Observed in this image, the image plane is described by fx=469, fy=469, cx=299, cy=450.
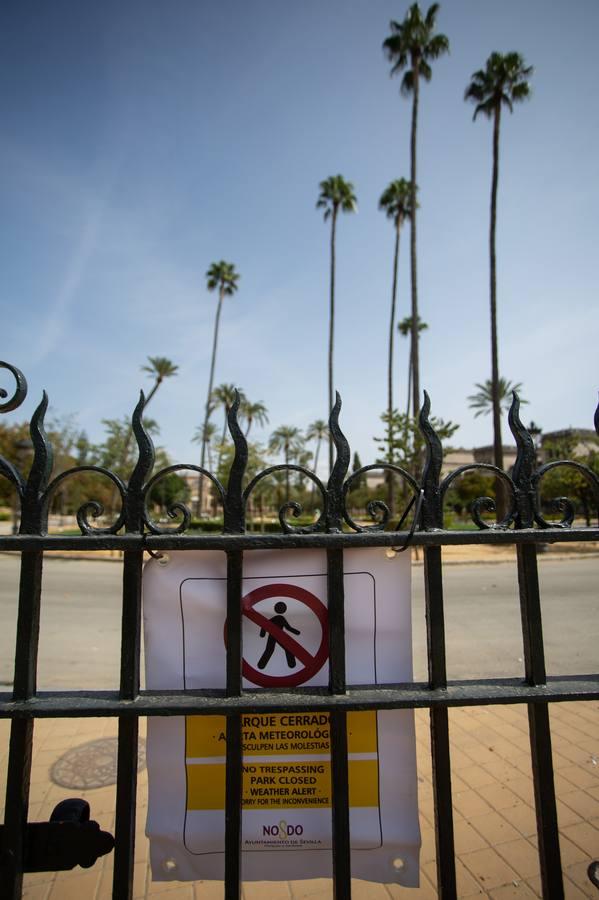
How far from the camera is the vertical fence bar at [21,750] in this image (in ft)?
4.57

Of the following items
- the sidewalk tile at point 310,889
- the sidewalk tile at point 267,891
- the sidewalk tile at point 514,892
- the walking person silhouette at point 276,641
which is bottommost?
the sidewalk tile at point 267,891

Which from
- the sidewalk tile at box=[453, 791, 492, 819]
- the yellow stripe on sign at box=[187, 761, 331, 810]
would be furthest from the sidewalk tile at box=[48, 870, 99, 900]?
the sidewalk tile at box=[453, 791, 492, 819]

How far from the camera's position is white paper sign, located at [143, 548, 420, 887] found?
155 cm

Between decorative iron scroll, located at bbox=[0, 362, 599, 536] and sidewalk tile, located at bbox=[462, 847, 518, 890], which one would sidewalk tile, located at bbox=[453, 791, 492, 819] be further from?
decorative iron scroll, located at bbox=[0, 362, 599, 536]

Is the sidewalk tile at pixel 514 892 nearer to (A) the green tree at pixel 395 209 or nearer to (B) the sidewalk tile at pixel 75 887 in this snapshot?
(B) the sidewalk tile at pixel 75 887

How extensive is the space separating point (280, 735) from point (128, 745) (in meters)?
0.49

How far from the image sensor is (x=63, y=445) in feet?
109

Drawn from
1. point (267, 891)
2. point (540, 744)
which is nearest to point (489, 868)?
point (267, 891)

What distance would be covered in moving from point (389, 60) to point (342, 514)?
86.7ft

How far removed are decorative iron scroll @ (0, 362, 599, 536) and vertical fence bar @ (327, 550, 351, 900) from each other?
177mm

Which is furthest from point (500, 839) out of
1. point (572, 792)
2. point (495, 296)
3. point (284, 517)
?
point (495, 296)

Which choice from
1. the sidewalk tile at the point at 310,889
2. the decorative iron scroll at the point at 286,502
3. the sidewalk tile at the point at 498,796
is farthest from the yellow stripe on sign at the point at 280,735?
the sidewalk tile at the point at 498,796

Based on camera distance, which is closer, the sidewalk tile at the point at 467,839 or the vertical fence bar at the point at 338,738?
the vertical fence bar at the point at 338,738

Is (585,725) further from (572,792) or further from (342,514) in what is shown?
(342,514)
